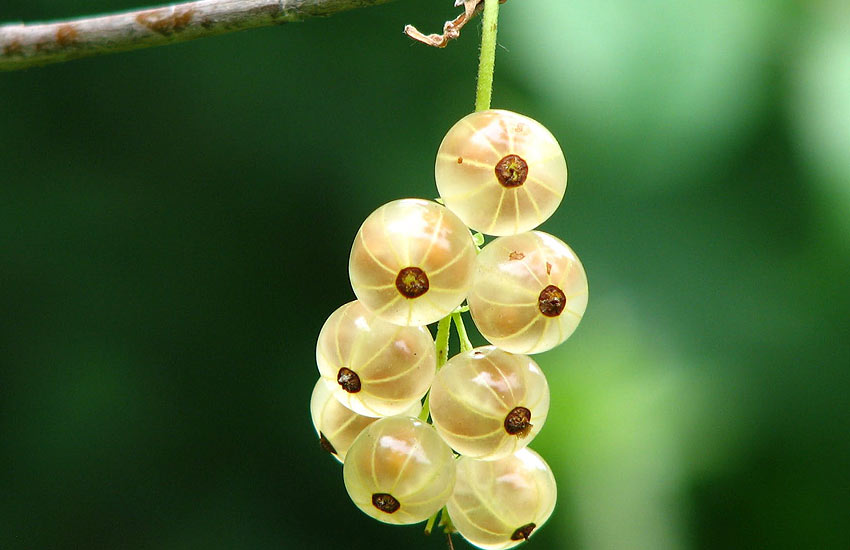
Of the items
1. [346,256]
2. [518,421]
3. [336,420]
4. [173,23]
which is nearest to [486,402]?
[518,421]

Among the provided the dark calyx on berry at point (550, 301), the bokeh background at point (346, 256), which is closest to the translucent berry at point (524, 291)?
the dark calyx on berry at point (550, 301)

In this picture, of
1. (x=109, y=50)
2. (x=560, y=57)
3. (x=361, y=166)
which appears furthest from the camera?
(x=361, y=166)

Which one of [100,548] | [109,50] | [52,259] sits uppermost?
[109,50]

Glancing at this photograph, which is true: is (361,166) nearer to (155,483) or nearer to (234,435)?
(234,435)

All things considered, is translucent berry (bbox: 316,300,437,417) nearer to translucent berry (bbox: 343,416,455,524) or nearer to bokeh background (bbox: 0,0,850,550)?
translucent berry (bbox: 343,416,455,524)

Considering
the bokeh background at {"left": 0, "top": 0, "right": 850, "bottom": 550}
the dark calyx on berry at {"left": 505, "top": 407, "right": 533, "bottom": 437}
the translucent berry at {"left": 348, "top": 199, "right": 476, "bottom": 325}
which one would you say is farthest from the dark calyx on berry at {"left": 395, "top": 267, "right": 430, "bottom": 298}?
the bokeh background at {"left": 0, "top": 0, "right": 850, "bottom": 550}

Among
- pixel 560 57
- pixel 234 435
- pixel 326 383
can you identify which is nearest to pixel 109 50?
pixel 326 383
